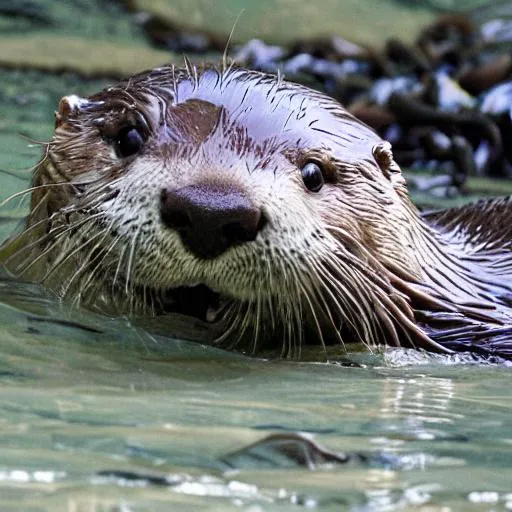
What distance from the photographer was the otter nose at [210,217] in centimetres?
273

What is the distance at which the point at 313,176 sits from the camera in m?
3.27

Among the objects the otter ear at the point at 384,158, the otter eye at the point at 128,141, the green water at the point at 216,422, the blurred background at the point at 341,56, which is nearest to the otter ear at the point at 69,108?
the otter eye at the point at 128,141

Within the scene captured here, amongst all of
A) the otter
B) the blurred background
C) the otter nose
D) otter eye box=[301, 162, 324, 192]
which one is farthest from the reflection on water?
the blurred background

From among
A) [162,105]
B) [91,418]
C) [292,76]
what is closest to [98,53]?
[292,76]

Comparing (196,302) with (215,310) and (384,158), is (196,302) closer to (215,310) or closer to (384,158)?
(215,310)

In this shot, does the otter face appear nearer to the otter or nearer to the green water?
the otter

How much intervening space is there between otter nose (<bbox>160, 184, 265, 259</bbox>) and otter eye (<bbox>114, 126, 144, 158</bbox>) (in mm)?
387

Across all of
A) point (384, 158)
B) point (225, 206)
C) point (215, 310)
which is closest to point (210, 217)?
point (225, 206)

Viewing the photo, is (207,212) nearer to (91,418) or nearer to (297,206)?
(297,206)

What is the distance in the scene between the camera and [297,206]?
3.06m

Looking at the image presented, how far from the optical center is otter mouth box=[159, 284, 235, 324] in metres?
3.11

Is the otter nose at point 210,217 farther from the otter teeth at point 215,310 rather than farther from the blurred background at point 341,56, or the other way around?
the blurred background at point 341,56

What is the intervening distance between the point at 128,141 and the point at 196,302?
0.43 metres

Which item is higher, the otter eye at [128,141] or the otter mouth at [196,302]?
the otter eye at [128,141]
